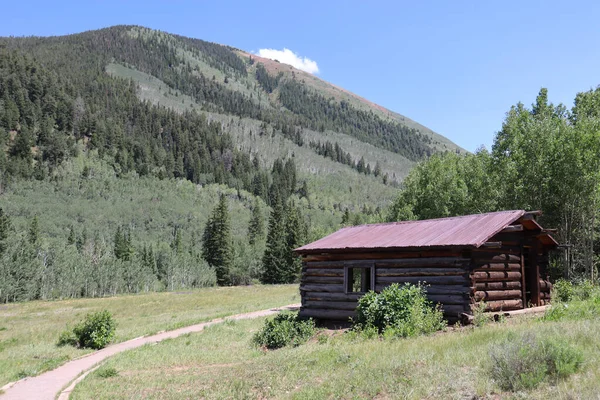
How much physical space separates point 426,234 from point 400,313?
4403 mm

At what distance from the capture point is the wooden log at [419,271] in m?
17.4

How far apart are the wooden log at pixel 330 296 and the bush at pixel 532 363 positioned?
448 inches

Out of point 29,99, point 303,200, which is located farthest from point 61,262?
point 29,99

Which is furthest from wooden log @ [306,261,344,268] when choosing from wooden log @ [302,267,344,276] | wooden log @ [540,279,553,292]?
wooden log @ [540,279,553,292]

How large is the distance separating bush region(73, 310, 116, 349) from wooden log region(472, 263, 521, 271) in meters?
16.1

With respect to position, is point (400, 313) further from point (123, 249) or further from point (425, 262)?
point (123, 249)

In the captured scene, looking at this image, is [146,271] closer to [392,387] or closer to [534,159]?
[534,159]

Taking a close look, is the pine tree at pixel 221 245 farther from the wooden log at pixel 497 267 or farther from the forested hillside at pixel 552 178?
the wooden log at pixel 497 267

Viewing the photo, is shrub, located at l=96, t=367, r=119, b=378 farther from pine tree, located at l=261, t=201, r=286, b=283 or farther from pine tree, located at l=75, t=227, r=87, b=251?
pine tree, located at l=75, t=227, r=87, b=251

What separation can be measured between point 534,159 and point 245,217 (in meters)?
112

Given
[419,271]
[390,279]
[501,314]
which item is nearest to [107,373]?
[390,279]

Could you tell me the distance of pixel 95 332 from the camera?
21.0 m

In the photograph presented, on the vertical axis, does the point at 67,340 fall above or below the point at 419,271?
below

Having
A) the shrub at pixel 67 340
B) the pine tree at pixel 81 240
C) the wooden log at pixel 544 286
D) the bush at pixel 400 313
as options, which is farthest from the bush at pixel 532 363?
the pine tree at pixel 81 240
